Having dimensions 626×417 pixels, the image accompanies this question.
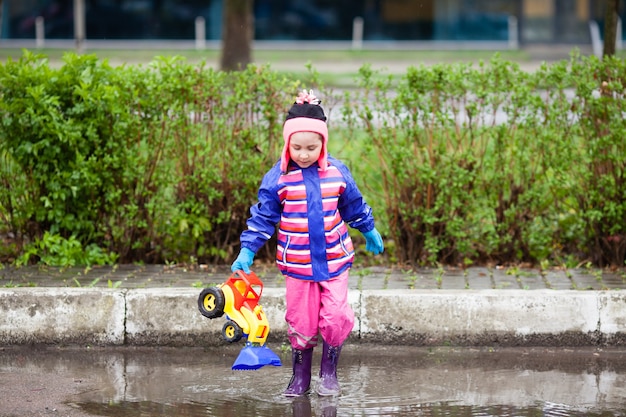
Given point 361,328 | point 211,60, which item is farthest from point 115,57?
point 361,328

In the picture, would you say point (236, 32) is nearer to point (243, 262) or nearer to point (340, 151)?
point (340, 151)

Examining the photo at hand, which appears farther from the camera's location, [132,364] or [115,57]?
[115,57]

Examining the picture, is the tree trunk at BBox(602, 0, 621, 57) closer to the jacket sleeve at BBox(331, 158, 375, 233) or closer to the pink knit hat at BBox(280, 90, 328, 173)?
the jacket sleeve at BBox(331, 158, 375, 233)

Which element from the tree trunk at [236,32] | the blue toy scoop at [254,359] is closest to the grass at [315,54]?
the tree trunk at [236,32]

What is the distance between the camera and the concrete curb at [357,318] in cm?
604

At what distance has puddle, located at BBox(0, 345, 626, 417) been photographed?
4973 mm

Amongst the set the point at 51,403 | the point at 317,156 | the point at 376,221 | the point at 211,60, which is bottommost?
the point at 51,403

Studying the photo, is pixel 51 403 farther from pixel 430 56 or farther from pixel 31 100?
pixel 430 56

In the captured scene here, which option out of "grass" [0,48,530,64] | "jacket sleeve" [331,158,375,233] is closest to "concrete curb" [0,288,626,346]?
"jacket sleeve" [331,158,375,233]

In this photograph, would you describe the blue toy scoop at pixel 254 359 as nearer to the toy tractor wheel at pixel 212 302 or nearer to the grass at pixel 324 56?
the toy tractor wheel at pixel 212 302

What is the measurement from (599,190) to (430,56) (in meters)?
19.2

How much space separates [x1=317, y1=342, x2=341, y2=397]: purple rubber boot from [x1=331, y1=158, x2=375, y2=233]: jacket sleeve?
63 centimetres

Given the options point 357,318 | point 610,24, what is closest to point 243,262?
point 357,318

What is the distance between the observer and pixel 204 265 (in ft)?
24.0
